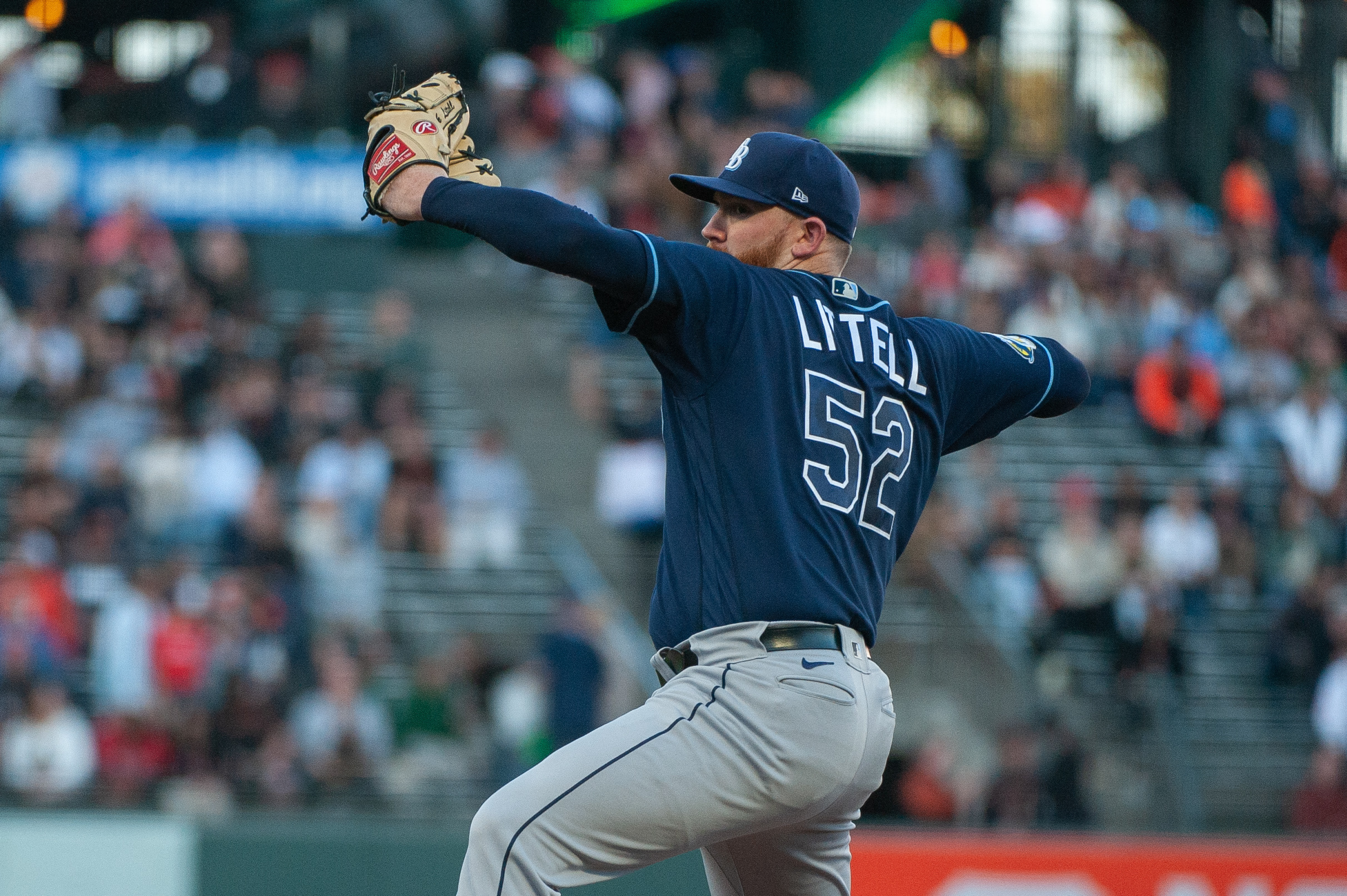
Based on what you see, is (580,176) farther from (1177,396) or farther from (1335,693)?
(1335,693)

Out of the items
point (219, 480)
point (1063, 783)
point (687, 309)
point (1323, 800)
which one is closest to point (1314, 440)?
point (1323, 800)

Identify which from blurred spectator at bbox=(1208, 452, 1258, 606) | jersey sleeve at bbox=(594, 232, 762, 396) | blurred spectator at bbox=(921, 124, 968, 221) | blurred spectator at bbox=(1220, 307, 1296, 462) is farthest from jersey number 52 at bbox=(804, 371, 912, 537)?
blurred spectator at bbox=(921, 124, 968, 221)

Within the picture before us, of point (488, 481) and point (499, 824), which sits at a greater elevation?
point (499, 824)

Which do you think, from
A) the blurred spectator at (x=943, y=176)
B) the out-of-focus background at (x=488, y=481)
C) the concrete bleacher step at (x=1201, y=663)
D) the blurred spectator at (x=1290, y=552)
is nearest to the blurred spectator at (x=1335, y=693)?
the out-of-focus background at (x=488, y=481)

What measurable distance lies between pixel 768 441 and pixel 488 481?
8.24 meters

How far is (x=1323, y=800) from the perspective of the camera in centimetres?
→ 1051

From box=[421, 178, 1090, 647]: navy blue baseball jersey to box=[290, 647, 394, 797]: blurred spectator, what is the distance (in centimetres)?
600

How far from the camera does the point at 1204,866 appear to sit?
26.3 ft

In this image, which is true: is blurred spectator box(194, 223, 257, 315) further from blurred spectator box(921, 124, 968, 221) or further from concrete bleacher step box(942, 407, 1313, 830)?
blurred spectator box(921, 124, 968, 221)

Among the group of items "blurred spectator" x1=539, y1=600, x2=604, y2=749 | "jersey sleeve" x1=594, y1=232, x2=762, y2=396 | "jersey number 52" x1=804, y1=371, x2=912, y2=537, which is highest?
"jersey sleeve" x1=594, y1=232, x2=762, y2=396

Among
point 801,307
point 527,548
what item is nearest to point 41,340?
point 527,548

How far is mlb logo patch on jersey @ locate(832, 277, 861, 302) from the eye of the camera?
12.2 ft

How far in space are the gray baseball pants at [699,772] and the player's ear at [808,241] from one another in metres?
0.80

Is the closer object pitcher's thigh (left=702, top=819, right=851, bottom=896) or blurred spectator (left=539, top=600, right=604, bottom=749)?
pitcher's thigh (left=702, top=819, right=851, bottom=896)
